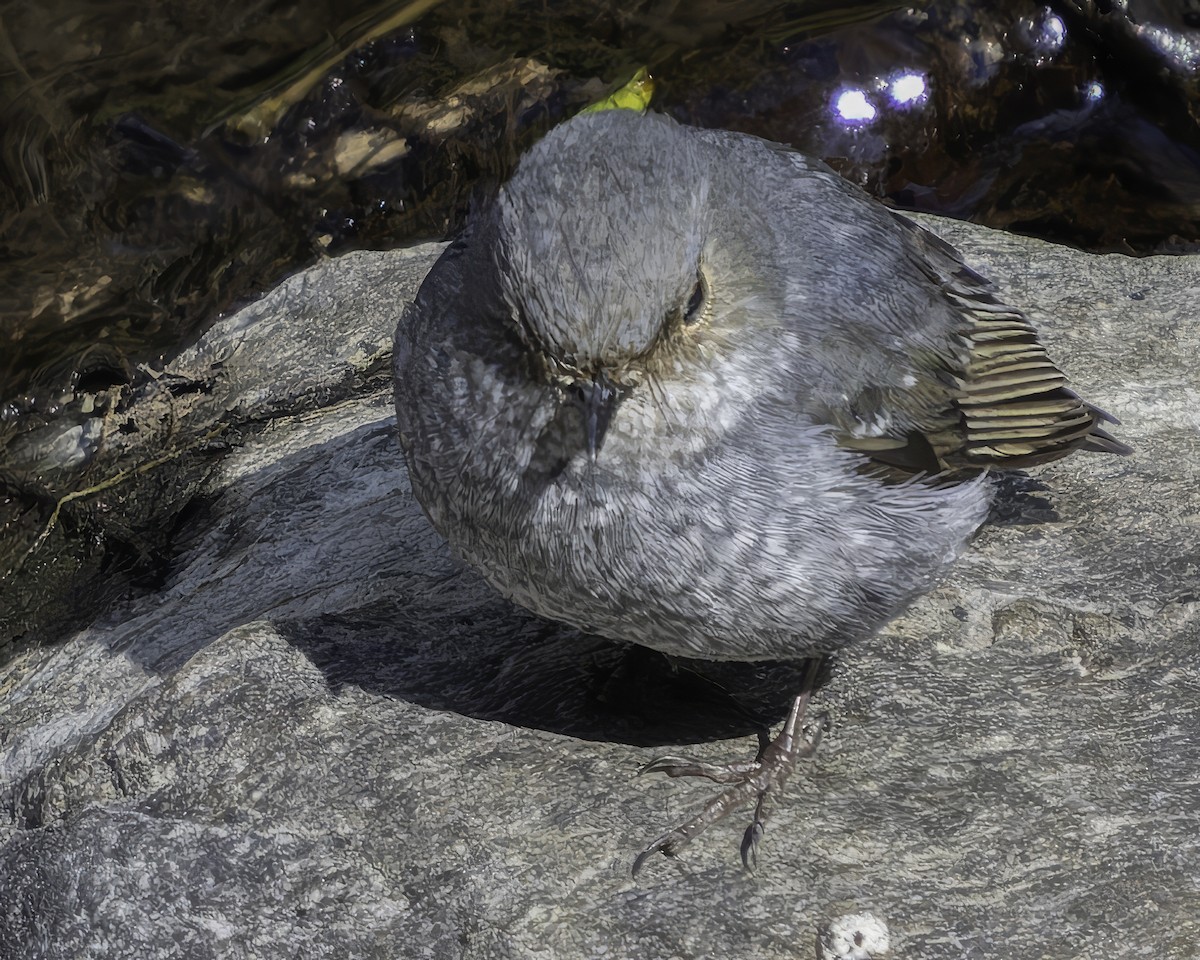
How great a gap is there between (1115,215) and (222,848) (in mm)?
6442

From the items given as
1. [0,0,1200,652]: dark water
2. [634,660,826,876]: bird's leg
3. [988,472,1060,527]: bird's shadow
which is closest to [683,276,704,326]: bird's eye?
[634,660,826,876]: bird's leg

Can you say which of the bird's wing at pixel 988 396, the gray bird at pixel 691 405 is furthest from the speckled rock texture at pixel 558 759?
the bird's wing at pixel 988 396

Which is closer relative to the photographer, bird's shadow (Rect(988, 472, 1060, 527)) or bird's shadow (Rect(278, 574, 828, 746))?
bird's shadow (Rect(278, 574, 828, 746))

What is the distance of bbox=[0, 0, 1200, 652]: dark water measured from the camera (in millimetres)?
7273

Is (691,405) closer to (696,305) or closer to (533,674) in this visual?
(696,305)

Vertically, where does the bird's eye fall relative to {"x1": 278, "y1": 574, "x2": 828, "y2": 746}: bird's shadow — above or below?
above

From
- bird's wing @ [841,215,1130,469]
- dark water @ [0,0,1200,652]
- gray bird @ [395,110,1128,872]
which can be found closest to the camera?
gray bird @ [395,110,1128,872]

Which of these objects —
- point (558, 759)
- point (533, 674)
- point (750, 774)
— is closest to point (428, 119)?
point (533, 674)

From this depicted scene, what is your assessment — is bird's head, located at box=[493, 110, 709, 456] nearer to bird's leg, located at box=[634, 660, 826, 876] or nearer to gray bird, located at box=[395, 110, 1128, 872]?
gray bird, located at box=[395, 110, 1128, 872]

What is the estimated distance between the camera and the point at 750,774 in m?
4.64

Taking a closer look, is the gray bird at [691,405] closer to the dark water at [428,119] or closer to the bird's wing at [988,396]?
the bird's wing at [988,396]

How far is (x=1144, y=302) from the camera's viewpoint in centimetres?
680

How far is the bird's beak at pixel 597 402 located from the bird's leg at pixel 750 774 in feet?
4.89

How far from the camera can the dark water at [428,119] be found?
7.27 metres
